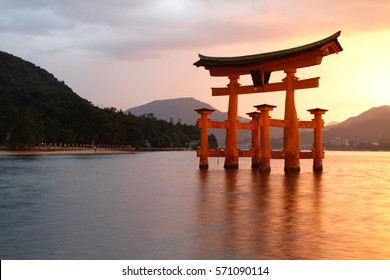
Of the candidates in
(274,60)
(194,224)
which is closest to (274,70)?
(274,60)

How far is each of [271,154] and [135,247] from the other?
21450 mm

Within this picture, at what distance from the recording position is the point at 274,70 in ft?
96.1

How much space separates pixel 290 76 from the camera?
28203mm

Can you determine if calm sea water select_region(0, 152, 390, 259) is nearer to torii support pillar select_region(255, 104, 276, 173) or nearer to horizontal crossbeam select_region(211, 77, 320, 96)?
torii support pillar select_region(255, 104, 276, 173)

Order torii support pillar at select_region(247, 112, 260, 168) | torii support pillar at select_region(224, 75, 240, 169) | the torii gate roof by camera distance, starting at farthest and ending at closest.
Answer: torii support pillar at select_region(247, 112, 260, 168) → torii support pillar at select_region(224, 75, 240, 169) → the torii gate roof

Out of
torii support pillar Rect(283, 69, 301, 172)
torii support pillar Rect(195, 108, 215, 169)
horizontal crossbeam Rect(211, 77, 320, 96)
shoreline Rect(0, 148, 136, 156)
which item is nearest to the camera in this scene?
horizontal crossbeam Rect(211, 77, 320, 96)

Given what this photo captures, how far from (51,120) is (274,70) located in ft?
200

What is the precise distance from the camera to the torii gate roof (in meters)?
25.8

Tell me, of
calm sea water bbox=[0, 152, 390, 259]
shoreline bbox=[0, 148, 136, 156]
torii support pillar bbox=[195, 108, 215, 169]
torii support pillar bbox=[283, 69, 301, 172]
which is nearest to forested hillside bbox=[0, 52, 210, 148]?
shoreline bbox=[0, 148, 136, 156]

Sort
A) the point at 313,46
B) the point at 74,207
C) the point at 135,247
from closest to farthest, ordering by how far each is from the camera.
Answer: the point at 135,247 < the point at 74,207 < the point at 313,46

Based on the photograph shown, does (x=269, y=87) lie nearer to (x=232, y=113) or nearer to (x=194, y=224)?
(x=232, y=113)

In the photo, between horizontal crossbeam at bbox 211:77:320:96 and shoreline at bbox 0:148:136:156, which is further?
shoreline at bbox 0:148:136:156
